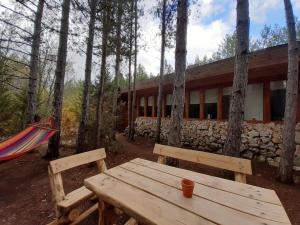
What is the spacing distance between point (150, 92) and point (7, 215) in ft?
30.9

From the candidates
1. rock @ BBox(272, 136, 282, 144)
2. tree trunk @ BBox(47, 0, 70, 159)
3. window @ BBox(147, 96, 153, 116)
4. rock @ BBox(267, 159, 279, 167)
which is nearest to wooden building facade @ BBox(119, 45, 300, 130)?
rock @ BBox(272, 136, 282, 144)

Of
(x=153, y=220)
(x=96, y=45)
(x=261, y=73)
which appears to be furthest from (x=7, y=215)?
(x=261, y=73)

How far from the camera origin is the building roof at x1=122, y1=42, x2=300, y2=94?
5.32m

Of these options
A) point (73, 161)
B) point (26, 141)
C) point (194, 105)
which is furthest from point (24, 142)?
point (194, 105)

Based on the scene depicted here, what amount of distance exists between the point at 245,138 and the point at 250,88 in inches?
62.8

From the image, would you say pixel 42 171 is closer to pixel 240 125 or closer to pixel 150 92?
pixel 240 125

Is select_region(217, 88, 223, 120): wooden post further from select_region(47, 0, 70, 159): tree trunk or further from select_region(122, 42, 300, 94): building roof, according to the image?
select_region(47, 0, 70, 159): tree trunk

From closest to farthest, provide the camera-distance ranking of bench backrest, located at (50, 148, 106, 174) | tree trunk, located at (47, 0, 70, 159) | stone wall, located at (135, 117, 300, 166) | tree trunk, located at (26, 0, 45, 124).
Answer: bench backrest, located at (50, 148, 106, 174)
tree trunk, located at (47, 0, 70, 159)
stone wall, located at (135, 117, 300, 166)
tree trunk, located at (26, 0, 45, 124)

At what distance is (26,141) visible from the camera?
14.2 feet

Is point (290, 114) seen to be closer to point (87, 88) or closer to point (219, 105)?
point (219, 105)

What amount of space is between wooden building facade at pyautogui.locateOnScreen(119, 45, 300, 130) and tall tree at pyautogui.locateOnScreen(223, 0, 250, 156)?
1792 millimetres

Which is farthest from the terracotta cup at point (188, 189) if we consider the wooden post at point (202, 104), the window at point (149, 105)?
the window at point (149, 105)

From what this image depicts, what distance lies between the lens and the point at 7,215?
3.11 m

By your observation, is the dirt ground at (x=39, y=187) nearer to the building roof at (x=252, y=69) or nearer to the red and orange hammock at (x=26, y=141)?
the red and orange hammock at (x=26, y=141)
